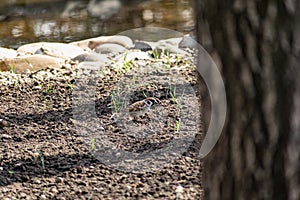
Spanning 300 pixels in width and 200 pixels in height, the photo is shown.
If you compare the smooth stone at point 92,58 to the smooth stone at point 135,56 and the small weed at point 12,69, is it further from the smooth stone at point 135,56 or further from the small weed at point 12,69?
the small weed at point 12,69

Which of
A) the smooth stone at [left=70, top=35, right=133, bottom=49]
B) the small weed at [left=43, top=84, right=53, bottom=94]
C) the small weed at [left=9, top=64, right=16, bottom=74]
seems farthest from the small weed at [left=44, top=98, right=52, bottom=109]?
the smooth stone at [left=70, top=35, right=133, bottom=49]

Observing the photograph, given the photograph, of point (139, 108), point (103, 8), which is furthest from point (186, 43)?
point (103, 8)

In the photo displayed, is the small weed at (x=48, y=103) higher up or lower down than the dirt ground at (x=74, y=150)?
higher up

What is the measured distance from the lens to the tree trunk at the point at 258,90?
175cm

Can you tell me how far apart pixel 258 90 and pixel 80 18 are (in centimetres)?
842

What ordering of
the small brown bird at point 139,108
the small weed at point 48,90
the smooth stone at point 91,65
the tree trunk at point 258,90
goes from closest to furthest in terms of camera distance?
the tree trunk at point 258,90
the small brown bird at point 139,108
the small weed at point 48,90
the smooth stone at point 91,65

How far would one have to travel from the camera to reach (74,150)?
149 inches

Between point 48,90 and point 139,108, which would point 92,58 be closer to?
point 48,90

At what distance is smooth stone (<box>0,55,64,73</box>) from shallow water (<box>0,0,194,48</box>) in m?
2.42

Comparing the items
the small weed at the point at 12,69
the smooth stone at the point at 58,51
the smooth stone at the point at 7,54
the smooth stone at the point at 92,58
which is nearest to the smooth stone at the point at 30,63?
the small weed at the point at 12,69

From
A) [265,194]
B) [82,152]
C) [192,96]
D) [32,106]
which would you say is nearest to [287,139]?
[265,194]

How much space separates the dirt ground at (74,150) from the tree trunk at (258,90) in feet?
3.91

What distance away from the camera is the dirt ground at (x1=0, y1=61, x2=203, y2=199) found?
10.7 ft

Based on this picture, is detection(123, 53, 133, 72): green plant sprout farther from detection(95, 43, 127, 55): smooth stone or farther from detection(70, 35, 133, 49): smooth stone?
detection(70, 35, 133, 49): smooth stone
